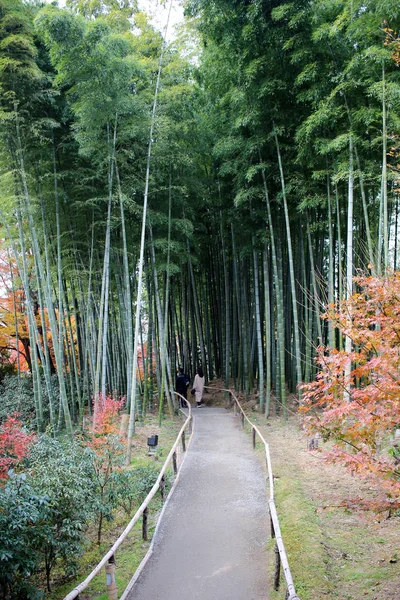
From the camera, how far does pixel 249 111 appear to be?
787 cm

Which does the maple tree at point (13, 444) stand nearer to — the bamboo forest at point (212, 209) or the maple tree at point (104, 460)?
the bamboo forest at point (212, 209)

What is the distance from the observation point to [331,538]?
14.4ft

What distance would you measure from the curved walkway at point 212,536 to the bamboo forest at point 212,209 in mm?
376

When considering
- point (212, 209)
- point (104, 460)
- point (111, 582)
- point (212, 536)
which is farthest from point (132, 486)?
point (212, 209)

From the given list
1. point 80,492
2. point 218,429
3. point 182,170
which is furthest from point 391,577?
point 182,170

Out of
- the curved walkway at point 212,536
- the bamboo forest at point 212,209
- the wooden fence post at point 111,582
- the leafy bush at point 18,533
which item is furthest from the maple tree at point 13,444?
the curved walkway at point 212,536

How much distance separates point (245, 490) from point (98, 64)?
22.4ft

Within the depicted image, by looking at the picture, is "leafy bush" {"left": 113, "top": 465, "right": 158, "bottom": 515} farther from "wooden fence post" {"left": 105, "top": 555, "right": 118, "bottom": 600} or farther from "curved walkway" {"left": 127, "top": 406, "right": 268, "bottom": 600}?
"wooden fence post" {"left": 105, "top": 555, "right": 118, "bottom": 600}

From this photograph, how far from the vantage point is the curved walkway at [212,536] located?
3.55 m

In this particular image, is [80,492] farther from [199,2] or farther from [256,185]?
[199,2]

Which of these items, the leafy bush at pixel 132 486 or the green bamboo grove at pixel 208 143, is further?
the green bamboo grove at pixel 208 143

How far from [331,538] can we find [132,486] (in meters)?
2.60

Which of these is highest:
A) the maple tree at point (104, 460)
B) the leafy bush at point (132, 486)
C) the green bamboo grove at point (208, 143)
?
the green bamboo grove at point (208, 143)

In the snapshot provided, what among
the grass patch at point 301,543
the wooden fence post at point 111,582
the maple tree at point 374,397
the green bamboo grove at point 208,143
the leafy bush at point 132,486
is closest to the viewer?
the maple tree at point 374,397
